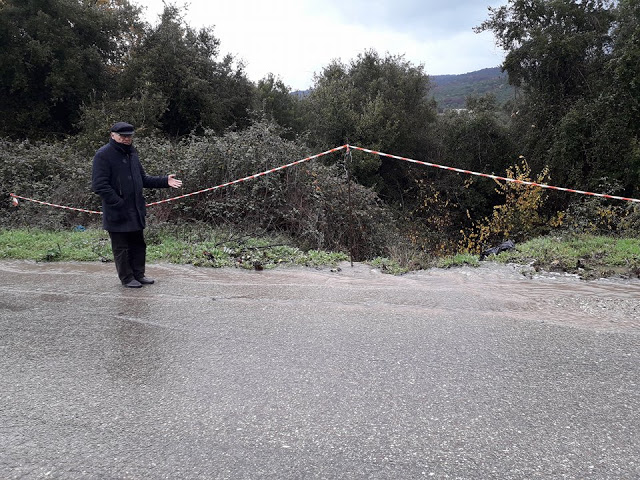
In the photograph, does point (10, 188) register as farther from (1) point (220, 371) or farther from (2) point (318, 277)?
(1) point (220, 371)

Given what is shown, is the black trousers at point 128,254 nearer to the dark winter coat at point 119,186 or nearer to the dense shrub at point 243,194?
the dark winter coat at point 119,186

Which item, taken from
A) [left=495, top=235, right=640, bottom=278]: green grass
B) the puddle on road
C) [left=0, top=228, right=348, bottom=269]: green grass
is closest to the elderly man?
the puddle on road

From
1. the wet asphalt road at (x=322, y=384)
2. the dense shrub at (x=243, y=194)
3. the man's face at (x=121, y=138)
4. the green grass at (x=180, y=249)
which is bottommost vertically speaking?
the wet asphalt road at (x=322, y=384)

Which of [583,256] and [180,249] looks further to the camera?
[180,249]

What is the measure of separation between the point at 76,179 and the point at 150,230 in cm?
378

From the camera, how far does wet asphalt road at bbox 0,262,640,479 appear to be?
250 centimetres

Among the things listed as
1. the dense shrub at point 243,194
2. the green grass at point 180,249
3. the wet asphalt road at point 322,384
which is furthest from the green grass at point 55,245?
the wet asphalt road at point 322,384

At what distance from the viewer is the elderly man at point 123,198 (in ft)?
18.4

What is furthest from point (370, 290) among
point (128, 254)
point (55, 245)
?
point (55, 245)

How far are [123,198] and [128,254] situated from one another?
69 cm

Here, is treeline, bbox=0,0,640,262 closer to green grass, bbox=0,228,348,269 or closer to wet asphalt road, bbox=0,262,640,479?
green grass, bbox=0,228,348,269

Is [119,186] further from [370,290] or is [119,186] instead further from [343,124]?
[343,124]

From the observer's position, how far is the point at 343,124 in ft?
80.9

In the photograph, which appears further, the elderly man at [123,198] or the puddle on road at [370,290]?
the elderly man at [123,198]
